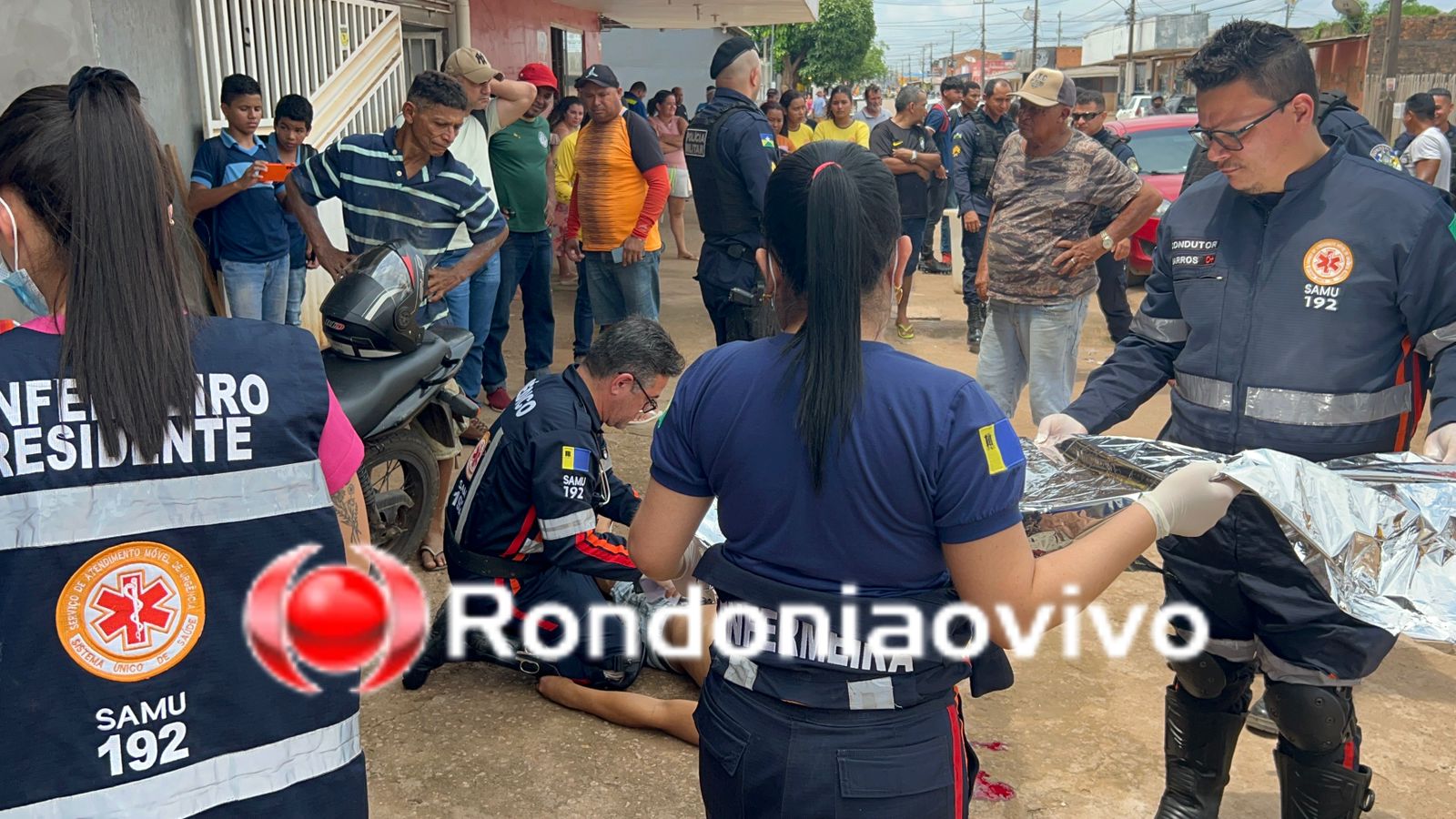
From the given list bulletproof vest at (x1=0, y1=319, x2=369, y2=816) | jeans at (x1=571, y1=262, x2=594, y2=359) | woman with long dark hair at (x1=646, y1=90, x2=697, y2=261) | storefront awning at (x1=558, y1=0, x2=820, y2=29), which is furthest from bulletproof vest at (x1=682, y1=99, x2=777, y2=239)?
storefront awning at (x1=558, y1=0, x2=820, y2=29)

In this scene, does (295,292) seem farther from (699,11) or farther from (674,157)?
(699,11)

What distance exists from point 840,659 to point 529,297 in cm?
569

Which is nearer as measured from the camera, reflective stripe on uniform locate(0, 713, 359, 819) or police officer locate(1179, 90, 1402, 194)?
reflective stripe on uniform locate(0, 713, 359, 819)

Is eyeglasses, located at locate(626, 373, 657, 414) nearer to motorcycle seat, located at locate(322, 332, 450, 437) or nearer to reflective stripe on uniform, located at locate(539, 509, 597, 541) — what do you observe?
reflective stripe on uniform, located at locate(539, 509, 597, 541)

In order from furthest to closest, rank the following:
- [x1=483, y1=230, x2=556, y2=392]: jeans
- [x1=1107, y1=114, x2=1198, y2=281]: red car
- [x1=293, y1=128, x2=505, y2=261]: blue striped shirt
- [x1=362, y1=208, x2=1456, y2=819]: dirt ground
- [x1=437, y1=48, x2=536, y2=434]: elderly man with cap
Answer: [x1=1107, y1=114, x2=1198, y2=281]: red car
[x1=483, y1=230, x2=556, y2=392]: jeans
[x1=437, y1=48, x2=536, y2=434]: elderly man with cap
[x1=293, y1=128, x2=505, y2=261]: blue striped shirt
[x1=362, y1=208, x2=1456, y2=819]: dirt ground

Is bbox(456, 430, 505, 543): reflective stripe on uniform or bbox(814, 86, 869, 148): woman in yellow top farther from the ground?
bbox(814, 86, 869, 148): woman in yellow top

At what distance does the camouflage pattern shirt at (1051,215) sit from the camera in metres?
5.01

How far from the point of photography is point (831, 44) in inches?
1941

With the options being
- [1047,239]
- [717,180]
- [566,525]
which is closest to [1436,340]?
[566,525]

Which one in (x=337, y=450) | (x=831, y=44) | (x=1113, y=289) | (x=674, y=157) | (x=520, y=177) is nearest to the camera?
(x=337, y=450)

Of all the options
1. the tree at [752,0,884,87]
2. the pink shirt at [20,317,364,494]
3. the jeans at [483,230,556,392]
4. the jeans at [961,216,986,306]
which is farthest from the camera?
the tree at [752,0,884,87]

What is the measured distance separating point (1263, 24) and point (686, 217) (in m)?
15.9

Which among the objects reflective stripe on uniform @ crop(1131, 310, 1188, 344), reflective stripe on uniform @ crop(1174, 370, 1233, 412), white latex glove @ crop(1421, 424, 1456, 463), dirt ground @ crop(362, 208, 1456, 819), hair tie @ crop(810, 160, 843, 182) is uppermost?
hair tie @ crop(810, 160, 843, 182)

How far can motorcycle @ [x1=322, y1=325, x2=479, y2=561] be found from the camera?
4.11 meters
